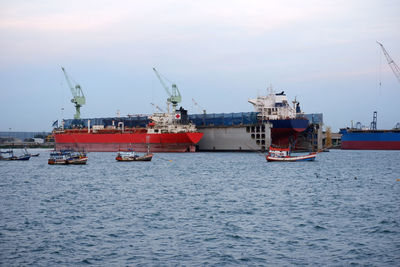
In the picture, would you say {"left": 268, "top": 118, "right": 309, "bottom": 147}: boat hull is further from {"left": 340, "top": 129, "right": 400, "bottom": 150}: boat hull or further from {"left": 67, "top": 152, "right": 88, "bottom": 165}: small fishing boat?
{"left": 67, "top": 152, "right": 88, "bottom": 165}: small fishing boat

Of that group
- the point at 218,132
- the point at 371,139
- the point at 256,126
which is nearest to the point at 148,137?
the point at 218,132

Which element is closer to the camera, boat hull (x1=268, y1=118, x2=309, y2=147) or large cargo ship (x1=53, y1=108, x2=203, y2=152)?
boat hull (x1=268, y1=118, x2=309, y2=147)

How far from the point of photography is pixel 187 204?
33.3 m

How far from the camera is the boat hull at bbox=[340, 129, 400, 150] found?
413 feet

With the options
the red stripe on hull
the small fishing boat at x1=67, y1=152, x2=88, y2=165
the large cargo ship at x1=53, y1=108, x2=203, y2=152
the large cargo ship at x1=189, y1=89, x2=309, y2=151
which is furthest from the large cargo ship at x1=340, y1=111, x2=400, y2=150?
the small fishing boat at x1=67, y1=152, x2=88, y2=165

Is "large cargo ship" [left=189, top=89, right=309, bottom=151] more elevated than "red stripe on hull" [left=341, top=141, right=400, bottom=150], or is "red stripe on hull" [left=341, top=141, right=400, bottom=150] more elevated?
"large cargo ship" [left=189, top=89, right=309, bottom=151]

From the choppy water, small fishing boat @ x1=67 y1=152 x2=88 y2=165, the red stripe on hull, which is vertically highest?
the red stripe on hull

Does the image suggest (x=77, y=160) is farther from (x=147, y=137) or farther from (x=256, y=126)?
(x=256, y=126)

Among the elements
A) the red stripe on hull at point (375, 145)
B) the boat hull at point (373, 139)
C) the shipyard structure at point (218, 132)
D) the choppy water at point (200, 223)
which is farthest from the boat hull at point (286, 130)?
the choppy water at point (200, 223)

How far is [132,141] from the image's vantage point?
10938cm

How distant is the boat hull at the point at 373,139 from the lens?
413ft

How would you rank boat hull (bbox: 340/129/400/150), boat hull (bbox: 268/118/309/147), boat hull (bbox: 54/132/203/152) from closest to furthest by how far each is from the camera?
boat hull (bbox: 268/118/309/147) < boat hull (bbox: 54/132/203/152) < boat hull (bbox: 340/129/400/150)

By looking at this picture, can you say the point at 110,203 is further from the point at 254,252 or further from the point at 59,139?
the point at 59,139

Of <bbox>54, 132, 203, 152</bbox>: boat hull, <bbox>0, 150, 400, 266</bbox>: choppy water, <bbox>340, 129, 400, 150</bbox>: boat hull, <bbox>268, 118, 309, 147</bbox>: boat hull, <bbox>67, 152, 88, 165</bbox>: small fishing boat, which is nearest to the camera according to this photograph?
<bbox>0, 150, 400, 266</bbox>: choppy water
